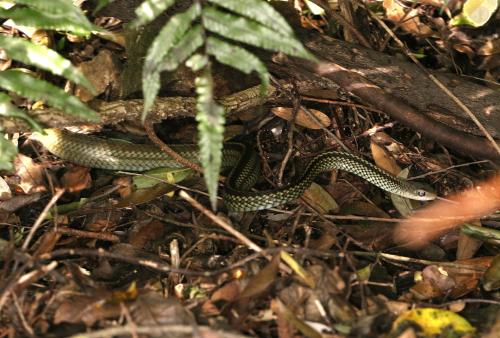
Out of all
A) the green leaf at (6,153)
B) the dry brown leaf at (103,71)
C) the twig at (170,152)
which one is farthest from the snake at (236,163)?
the green leaf at (6,153)

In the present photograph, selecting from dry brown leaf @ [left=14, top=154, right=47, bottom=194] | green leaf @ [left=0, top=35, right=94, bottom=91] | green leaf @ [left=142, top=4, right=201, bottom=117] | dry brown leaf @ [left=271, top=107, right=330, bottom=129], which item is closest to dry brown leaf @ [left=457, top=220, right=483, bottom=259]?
dry brown leaf @ [left=271, top=107, right=330, bottom=129]

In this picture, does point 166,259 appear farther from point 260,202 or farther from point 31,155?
point 31,155

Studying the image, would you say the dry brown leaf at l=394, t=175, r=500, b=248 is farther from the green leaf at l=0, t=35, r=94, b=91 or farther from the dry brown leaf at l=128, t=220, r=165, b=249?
the green leaf at l=0, t=35, r=94, b=91

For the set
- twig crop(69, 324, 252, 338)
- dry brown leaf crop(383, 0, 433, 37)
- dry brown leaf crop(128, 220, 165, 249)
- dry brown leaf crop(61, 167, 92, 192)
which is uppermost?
dry brown leaf crop(383, 0, 433, 37)

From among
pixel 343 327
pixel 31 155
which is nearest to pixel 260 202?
pixel 343 327

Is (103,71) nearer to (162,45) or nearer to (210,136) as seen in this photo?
(162,45)

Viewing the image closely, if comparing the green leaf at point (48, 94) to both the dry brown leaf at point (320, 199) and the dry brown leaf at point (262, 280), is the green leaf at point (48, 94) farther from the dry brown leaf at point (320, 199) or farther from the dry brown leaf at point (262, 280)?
the dry brown leaf at point (320, 199)

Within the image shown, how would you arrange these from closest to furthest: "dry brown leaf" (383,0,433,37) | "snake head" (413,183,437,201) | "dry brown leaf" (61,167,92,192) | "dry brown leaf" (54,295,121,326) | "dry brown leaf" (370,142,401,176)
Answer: "dry brown leaf" (54,295,121,326), "dry brown leaf" (61,167,92,192), "snake head" (413,183,437,201), "dry brown leaf" (370,142,401,176), "dry brown leaf" (383,0,433,37)
